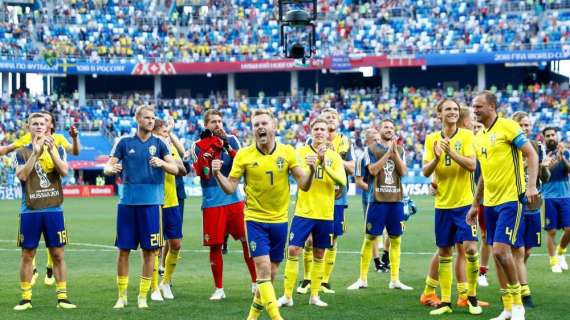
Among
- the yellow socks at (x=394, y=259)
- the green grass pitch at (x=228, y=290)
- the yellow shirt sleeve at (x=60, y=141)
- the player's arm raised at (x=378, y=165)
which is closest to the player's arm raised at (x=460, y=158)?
the player's arm raised at (x=378, y=165)

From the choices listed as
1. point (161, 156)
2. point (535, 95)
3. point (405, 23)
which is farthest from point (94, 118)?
point (161, 156)

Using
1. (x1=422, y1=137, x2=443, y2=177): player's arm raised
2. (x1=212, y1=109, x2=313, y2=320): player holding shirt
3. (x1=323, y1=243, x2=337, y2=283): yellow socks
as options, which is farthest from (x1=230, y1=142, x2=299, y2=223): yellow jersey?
(x1=323, y1=243, x2=337, y2=283): yellow socks

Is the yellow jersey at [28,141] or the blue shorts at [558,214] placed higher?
the yellow jersey at [28,141]

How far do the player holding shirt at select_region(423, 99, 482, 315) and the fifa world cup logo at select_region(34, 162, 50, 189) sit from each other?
481 cm

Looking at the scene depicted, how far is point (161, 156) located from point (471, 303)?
424 centimetres

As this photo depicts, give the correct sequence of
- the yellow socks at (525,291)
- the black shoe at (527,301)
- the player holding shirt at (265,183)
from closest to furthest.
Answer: the player holding shirt at (265,183) → the yellow socks at (525,291) → the black shoe at (527,301)

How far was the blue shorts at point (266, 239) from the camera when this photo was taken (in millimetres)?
10844

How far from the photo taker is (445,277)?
12242 mm

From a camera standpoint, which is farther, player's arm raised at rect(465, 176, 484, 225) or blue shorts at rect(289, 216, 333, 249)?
blue shorts at rect(289, 216, 333, 249)

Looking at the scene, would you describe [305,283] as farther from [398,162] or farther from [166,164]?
[166,164]

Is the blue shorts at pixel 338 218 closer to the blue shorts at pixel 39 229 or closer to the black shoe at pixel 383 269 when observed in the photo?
the black shoe at pixel 383 269

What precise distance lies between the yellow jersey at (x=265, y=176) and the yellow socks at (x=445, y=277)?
2.39m

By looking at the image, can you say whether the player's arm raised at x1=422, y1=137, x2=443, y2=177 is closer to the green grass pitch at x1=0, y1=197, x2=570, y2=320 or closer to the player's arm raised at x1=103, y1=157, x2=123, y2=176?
the green grass pitch at x1=0, y1=197, x2=570, y2=320

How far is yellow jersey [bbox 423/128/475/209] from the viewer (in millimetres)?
12289
